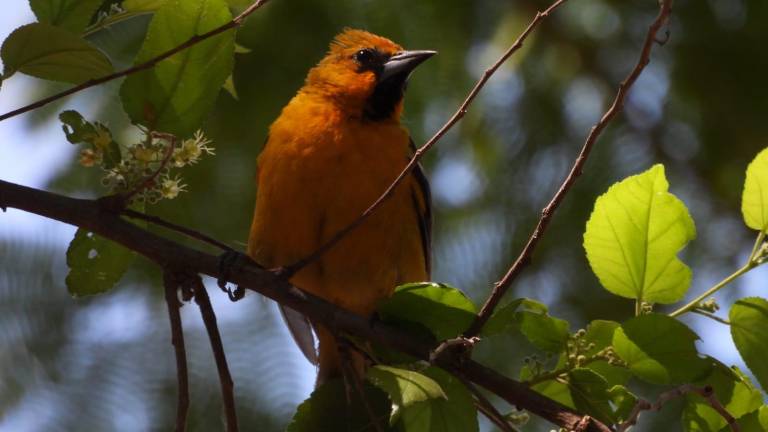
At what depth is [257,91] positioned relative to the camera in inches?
185

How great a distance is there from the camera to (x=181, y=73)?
2.07 meters

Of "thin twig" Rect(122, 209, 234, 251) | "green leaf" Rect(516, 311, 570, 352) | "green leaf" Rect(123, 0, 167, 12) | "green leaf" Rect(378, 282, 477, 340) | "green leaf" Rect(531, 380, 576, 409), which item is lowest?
"green leaf" Rect(531, 380, 576, 409)

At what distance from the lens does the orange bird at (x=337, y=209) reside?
329 cm

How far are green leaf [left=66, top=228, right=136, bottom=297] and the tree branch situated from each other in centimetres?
26

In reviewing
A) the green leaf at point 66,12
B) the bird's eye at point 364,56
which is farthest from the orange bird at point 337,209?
the green leaf at point 66,12

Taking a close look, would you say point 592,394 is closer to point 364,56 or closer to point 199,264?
point 199,264

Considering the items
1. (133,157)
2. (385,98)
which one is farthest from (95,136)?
(385,98)

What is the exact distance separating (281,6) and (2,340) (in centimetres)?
180

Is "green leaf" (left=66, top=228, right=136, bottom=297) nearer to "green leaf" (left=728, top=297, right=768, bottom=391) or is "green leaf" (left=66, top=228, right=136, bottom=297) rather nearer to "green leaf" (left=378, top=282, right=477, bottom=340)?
"green leaf" (left=378, top=282, right=477, bottom=340)

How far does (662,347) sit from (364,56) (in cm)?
256

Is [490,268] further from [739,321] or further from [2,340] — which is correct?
[739,321]

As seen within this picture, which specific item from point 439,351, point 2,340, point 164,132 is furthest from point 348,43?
point 439,351

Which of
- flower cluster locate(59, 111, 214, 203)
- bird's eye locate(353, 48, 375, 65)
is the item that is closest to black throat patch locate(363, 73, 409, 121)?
bird's eye locate(353, 48, 375, 65)

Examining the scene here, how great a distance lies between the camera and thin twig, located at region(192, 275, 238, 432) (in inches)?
77.0
